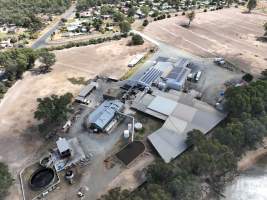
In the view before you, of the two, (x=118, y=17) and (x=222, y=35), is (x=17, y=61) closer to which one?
(x=118, y=17)

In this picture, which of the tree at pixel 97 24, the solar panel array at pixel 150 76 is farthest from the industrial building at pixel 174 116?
the tree at pixel 97 24

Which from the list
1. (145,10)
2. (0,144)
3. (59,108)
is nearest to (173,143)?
(59,108)

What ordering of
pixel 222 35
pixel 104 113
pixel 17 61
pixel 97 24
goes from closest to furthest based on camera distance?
pixel 104 113
pixel 17 61
pixel 222 35
pixel 97 24

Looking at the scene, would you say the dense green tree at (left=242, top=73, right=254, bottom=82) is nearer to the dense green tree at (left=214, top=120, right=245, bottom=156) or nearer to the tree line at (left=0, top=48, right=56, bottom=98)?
the dense green tree at (left=214, top=120, right=245, bottom=156)

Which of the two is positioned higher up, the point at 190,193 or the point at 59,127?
the point at 190,193

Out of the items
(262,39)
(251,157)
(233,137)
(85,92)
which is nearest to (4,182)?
(85,92)

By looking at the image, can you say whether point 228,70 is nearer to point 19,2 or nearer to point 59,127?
point 59,127

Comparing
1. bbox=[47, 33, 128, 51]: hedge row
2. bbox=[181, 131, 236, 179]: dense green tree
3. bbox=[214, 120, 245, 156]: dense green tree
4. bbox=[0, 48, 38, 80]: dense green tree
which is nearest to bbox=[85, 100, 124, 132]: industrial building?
bbox=[181, 131, 236, 179]: dense green tree
